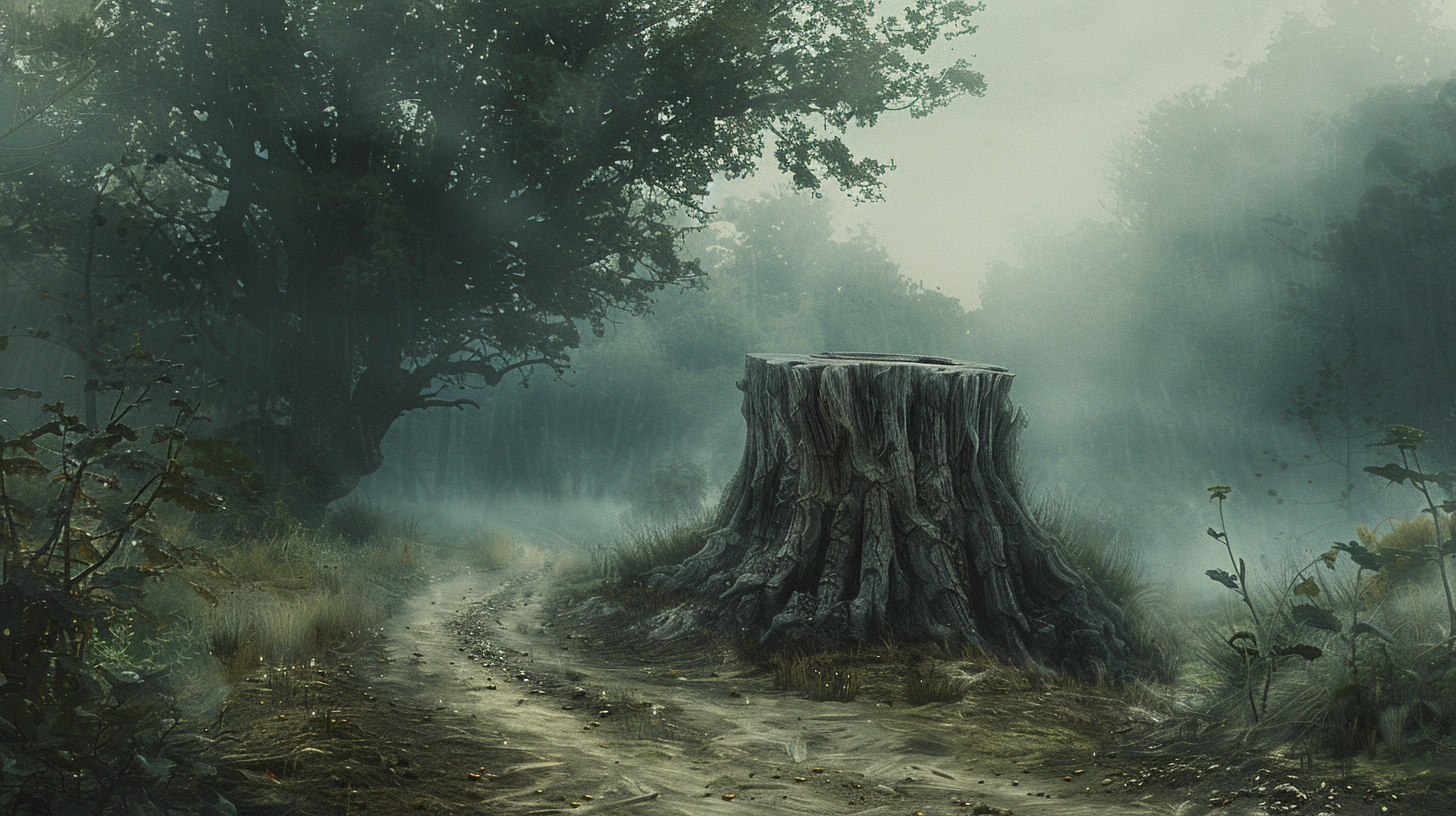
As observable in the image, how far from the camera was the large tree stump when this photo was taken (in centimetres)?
633

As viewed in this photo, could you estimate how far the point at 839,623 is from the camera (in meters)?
6.27

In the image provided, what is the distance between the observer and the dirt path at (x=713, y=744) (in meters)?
3.61

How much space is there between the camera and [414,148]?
13.6m

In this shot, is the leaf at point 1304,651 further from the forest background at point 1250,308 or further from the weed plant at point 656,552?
the forest background at point 1250,308

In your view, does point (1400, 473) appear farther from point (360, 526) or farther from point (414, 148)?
point (360, 526)

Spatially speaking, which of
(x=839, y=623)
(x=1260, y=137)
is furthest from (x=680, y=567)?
(x=1260, y=137)

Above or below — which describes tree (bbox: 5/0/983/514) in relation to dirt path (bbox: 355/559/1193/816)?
above

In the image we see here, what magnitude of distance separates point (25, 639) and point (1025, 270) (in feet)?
88.5

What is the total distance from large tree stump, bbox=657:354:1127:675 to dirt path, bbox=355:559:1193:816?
2.78 ft

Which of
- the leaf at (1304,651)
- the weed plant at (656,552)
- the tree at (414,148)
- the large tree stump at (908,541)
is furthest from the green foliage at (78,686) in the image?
the tree at (414,148)

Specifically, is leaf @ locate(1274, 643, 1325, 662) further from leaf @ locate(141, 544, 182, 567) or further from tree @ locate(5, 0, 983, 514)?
Answer: tree @ locate(5, 0, 983, 514)

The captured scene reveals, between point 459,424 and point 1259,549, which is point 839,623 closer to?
point 1259,549

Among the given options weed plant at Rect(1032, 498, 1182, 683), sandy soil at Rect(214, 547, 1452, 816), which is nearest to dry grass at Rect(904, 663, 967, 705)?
sandy soil at Rect(214, 547, 1452, 816)

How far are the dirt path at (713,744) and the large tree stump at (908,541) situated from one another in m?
0.85
